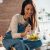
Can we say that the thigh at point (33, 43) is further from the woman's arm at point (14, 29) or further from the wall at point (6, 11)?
the wall at point (6, 11)

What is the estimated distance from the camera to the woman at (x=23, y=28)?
1.74 m

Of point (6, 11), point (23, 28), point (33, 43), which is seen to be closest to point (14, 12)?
point (6, 11)

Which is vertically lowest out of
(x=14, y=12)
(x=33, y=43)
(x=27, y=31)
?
(x=33, y=43)

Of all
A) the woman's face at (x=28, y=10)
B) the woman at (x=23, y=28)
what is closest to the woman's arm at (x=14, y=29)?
the woman at (x=23, y=28)

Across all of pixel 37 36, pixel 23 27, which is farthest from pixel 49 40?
pixel 23 27

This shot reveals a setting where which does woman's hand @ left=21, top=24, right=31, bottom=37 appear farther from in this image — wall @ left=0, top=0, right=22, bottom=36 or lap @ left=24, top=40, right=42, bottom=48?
wall @ left=0, top=0, right=22, bottom=36

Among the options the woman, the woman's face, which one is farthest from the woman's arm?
the woman's face

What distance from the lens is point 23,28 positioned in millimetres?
1781

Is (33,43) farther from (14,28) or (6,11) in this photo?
(6,11)

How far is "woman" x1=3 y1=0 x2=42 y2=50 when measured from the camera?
1737mm

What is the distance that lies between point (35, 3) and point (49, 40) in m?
0.39

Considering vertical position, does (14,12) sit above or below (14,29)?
above

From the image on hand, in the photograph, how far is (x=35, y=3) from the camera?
179cm

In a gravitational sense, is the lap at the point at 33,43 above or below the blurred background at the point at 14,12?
below
